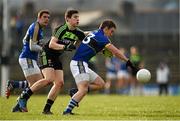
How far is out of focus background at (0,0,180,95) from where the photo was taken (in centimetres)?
3934

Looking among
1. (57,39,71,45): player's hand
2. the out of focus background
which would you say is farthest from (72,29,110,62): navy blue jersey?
the out of focus background

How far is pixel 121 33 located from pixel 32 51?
5786 cm

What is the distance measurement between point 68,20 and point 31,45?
1.34m

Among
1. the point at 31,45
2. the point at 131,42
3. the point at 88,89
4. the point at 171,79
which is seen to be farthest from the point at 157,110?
the point at 131,42

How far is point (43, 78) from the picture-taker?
1928 cm

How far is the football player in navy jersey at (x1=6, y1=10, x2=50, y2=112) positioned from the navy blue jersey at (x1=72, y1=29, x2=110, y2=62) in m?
1.26

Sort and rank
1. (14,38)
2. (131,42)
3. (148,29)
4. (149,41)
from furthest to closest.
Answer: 1. (148,29)
2. (149,41)
3. (131,42)
4. (14,38)

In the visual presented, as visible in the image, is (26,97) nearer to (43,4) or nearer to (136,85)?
(136,85)

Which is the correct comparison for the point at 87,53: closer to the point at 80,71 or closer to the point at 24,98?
the point at 80,71

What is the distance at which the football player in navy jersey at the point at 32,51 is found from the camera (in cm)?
1883

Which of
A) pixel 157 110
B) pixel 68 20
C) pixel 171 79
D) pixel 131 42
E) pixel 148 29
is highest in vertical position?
pixel 148 29

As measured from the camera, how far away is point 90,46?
704 inches

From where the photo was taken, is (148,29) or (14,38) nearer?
(14,38)

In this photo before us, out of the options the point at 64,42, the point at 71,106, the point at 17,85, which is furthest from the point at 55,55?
the point at 17,85
